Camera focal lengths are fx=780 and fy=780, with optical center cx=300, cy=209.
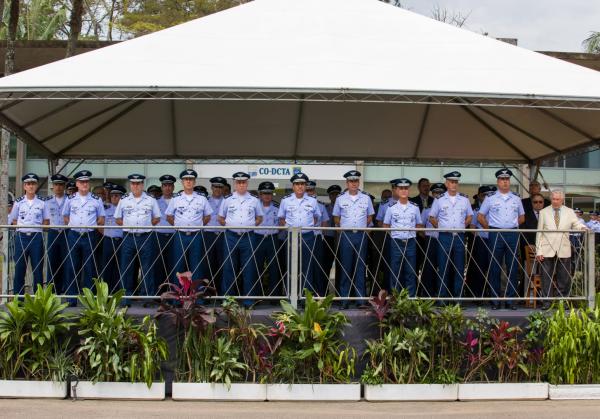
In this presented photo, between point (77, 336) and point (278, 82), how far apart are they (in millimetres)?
3263

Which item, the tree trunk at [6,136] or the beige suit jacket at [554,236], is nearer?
the beige suit jacket at [554,236]

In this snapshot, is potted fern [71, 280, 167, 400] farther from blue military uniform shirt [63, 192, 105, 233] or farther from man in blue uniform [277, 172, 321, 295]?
man in blue uniform [277, 172, 321, 295]

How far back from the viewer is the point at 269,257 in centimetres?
930

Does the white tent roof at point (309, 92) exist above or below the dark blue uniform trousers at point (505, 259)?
above

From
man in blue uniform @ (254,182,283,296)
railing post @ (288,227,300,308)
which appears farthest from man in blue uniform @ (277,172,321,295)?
railing post @ (288,227,300,308)

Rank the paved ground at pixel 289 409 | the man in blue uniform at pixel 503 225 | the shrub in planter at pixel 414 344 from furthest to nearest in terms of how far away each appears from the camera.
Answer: the man in blue uniform at pixel 503 225 → the shrub in planter at pixel 414 344 → the paved ground at pixel 289 409

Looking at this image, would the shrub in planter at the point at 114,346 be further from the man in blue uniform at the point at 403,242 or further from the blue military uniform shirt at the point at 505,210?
the blue military uniform shirt at the point at 505,210

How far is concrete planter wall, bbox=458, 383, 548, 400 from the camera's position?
7.46 metres

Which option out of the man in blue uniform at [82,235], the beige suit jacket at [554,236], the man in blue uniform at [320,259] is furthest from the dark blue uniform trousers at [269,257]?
the beige suit jacket at [554,236]

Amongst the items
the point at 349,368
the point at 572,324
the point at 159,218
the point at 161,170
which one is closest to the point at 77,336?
the point at 159,218

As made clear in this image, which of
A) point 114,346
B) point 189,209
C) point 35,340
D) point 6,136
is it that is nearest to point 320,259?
point 189,209

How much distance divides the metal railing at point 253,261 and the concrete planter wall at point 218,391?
1.32m

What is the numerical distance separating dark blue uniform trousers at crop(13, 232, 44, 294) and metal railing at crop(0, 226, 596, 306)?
11 mm

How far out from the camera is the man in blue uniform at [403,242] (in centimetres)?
877
